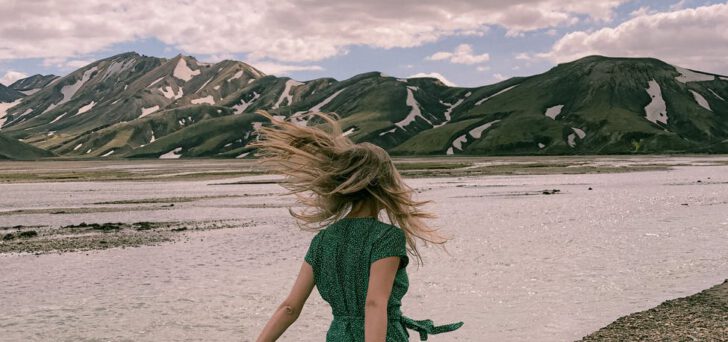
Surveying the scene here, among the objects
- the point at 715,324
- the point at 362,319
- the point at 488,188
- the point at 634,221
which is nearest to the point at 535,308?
the point at 715,324

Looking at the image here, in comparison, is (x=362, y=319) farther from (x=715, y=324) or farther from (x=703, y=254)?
(x=703, y=254)

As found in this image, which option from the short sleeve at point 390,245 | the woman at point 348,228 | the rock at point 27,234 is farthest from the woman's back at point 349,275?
the rock at point 27,234

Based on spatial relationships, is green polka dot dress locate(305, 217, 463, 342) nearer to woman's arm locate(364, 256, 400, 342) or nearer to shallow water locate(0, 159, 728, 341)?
woman's arm locate(364, 256, 400, 342)

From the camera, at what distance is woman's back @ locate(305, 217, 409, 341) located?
181 inches

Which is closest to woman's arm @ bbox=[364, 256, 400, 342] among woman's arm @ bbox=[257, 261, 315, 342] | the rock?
woman's arm @ bbox=[257, 261, 315, 342]

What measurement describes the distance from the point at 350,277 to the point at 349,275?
15mm

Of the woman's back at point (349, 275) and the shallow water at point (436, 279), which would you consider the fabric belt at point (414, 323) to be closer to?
the woman's back at point (349, 275)

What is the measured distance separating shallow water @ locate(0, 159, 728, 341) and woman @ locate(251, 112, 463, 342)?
13.1m

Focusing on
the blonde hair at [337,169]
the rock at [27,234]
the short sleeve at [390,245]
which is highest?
the blonde hair at [337,169]

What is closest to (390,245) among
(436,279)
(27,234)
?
(436,279)

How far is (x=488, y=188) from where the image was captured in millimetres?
81938

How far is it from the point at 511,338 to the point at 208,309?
30.0 feet

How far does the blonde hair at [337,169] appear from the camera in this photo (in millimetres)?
4520

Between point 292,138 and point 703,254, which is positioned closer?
point 292,138
